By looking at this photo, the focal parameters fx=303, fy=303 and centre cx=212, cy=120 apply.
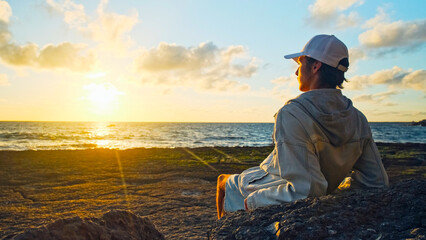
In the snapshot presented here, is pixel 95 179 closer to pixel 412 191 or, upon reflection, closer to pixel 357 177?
pixel 357 177

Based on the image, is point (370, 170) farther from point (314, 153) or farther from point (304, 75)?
point (304, 75)

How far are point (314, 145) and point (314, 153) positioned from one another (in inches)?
2.0

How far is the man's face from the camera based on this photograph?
2.22 metres

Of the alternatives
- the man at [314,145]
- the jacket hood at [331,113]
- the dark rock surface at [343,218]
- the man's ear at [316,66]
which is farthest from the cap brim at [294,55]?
the dark rock surface at [343,218]

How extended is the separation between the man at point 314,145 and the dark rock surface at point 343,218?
0.25 metres

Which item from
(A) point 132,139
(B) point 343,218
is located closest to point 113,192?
(B) point 343,218

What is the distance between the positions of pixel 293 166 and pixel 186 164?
7.65 m

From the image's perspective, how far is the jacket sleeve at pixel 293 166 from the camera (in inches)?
71.4

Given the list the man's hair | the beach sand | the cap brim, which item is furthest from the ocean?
the man's hair

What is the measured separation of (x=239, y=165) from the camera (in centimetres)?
948

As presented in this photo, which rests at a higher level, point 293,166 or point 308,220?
point 293,166

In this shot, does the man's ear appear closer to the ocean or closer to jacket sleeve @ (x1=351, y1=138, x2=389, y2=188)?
jacket sleeve @ (x1=351, y1=138, x2=389, y2=188)

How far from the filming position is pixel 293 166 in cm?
183

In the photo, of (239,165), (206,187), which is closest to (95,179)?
(206,187)
